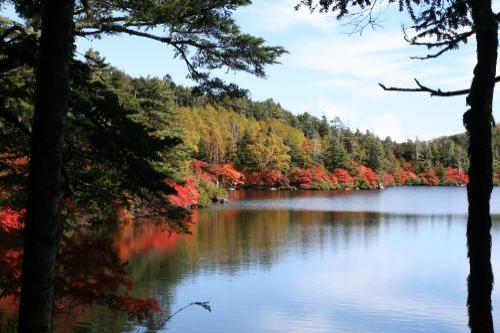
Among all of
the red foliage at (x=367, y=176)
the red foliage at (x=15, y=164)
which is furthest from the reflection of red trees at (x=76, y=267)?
the red foliage at (x=367, y=176)

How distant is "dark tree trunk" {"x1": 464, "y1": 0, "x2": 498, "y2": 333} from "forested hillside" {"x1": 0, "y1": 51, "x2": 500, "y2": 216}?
2340 millimetres

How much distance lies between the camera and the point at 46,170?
2875mm

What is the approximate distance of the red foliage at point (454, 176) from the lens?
82.1 m

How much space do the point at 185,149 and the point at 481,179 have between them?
29.0 metres

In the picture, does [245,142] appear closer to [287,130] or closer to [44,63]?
[287,130]

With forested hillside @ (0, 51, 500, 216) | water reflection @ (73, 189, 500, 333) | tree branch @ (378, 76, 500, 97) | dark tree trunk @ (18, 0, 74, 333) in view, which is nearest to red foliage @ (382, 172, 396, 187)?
forested hillside @ (0, 51, 500, 216)

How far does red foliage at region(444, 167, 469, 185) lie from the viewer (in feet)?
269

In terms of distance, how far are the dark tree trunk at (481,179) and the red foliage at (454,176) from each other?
83205 mm

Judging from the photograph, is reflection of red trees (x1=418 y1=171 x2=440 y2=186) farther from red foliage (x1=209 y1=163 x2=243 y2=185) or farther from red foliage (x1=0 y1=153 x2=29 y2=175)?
red foliage (x1=0 y1=153 x2=29 y2=175)

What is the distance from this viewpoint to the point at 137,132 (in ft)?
13.8

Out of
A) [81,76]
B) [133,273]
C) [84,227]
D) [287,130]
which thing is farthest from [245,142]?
[81,76]

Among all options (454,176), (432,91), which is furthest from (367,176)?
(432,91)

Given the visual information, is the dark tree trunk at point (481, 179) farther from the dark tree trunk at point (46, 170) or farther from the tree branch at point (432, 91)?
the dark tree trunk at point (46, 170)

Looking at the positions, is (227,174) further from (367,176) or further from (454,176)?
(454,176)
